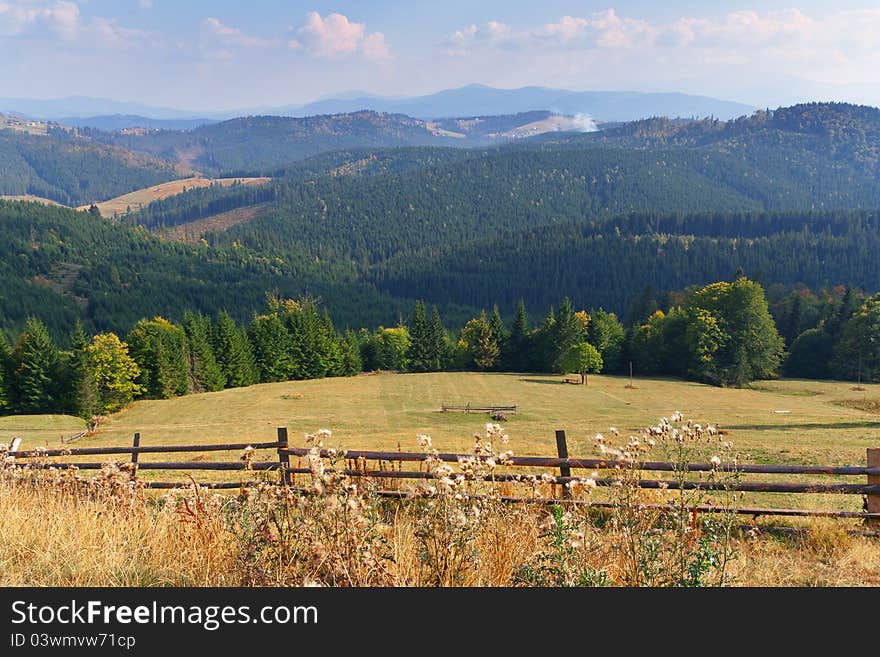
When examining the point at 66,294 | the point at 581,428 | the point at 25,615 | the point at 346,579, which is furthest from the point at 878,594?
the point at 66,294

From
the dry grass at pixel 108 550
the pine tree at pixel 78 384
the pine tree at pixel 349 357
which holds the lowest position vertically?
the pine tree at pixel 349 357

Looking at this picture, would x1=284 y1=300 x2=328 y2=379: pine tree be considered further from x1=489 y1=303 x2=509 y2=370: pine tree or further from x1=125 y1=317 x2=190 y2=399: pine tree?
x1=489 y1=303 x2=509 y2=370: pine tree

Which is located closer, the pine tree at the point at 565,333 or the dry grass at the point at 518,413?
the dry grass at the point at 518,413

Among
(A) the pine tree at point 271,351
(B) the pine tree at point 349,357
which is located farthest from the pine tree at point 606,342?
(A) the pine tree at point 271,351

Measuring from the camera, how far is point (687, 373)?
242 ft

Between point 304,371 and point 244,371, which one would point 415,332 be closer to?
point 304,371

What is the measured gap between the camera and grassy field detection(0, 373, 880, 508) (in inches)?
1040

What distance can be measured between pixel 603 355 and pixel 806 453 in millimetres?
60035

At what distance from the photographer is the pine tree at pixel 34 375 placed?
60469mm

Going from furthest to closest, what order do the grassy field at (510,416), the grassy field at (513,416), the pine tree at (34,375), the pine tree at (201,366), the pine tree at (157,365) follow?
the pine tree at (201,366)
the pine tree at (157,365)
the pine tree at (34,375)
the grassy field at (513,416)
the grassy field at (510,416)

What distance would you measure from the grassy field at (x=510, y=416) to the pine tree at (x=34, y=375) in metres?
8.74

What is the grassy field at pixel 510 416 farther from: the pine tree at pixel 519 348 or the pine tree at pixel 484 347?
the pine tree at pixel 484 347

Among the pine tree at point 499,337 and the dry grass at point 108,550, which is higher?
the dry grass at point 108,550

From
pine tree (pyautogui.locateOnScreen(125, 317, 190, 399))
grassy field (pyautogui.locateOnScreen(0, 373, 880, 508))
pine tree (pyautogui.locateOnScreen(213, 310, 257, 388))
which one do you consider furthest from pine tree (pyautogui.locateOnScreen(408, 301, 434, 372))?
pine tree (pyautogui.locateOnScreen(125, 317, 190, 399))
